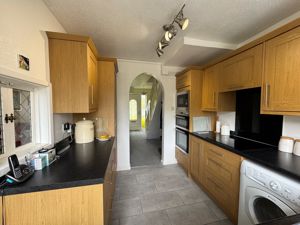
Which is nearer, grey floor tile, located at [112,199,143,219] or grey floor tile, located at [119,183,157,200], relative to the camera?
grey floor tile, located at [112,199,143,219]

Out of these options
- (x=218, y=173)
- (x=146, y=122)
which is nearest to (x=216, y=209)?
(x=218, y=173)

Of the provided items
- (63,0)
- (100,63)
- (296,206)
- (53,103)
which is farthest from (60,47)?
(296,206)

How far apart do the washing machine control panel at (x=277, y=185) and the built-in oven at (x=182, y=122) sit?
4.70 ft

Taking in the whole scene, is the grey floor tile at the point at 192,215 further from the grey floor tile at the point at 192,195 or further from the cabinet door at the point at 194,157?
the cabinet door at the point at 194,157

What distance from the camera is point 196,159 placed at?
93.4 inches

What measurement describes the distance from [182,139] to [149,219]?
62.3 inches

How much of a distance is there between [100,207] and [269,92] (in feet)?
6.12

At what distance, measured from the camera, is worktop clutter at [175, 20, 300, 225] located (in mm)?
1262

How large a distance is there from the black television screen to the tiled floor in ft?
3.69

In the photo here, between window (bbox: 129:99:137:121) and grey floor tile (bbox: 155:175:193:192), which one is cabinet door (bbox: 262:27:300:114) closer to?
grey floor tile (bbox: 155:175:193:192)

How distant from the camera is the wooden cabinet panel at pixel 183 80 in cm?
261

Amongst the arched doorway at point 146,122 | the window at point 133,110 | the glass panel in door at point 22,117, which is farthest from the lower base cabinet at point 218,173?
the window at point 133,110

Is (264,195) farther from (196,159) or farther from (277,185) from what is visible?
(196,159)

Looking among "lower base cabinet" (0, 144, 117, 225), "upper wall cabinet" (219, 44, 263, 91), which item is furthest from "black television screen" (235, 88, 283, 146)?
"lower base cabinet" (0, 144, 117, 225)
